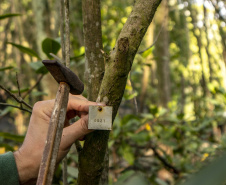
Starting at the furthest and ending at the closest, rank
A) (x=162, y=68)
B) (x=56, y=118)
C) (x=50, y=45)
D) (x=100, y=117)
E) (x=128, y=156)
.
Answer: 1. (x=162, y=68)
2. (x=128, y=156)
3. (x=50, y=45)
4. (x=100, y=117)
5. (x=56, y=118)

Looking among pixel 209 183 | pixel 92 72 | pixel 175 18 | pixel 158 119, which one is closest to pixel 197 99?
pixel 158 119

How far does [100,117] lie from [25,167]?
27 centimetres

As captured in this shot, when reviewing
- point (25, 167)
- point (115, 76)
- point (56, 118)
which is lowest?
point (25, 167)

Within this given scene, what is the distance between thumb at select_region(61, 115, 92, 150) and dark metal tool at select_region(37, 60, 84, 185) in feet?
0.28

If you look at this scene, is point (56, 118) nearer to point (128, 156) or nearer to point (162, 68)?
point (128, 156)

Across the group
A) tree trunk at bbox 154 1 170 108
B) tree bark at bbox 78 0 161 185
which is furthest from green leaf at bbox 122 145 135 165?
tree trunk at bbox 154 1 170 108

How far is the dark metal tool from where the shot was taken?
1.69ft

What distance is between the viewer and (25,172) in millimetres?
779

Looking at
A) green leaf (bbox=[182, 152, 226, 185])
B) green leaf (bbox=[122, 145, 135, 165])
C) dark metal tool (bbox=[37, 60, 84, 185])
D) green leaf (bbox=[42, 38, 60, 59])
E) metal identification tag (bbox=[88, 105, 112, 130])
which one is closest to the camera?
green leaf (bbox=[182, 152, 226, 185])

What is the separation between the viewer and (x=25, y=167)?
777mm

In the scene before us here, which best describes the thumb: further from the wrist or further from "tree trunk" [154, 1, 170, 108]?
"tree trunk" [154, 1, 170, 108]

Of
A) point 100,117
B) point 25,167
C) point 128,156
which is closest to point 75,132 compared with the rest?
point 100,117

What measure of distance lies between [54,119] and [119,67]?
0.22 m

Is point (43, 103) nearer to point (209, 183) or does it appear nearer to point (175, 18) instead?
point (209, 183)
